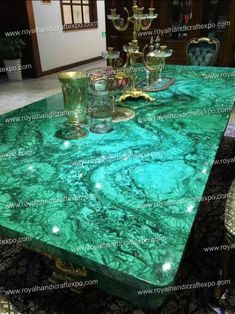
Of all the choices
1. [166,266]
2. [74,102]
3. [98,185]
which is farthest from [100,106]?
[166,266]

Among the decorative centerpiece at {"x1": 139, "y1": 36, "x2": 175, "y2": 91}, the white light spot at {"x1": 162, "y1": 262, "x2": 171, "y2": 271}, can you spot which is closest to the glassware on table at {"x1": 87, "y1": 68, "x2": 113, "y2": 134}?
the decorative centerpiece at {"x1": 139, "y1": 36, "x2": 175, "y2": 91}

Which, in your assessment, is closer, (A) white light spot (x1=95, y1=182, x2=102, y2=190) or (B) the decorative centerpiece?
(A) white light spot (x1=95, y1=182, x2=102, y2=190)

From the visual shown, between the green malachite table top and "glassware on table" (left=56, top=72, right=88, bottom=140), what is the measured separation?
61mm

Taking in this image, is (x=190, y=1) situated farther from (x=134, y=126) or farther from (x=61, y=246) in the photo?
(x=61, y=246)

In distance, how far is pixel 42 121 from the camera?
4.39 ft

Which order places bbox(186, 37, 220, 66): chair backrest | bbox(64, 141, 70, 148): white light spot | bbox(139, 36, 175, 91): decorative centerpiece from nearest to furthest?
1. bbox(64, 141, 70, 148): white light spot
2. bbox(139, 36, 175, 91): decorative centerpiece
3. bbox(186, 37, 220, 66): chair backrest

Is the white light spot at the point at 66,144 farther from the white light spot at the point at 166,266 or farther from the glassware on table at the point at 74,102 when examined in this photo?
the white light spot at the point at 166,266

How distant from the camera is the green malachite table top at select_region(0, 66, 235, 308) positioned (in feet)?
1.98

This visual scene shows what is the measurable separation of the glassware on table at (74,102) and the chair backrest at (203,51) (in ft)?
6.17

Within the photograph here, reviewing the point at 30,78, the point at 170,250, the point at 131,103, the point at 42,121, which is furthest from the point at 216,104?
the point at 30,78

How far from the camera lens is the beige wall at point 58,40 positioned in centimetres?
568

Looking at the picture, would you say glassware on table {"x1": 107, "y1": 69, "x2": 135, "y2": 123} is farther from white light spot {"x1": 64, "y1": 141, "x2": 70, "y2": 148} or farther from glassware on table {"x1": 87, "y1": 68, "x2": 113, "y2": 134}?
white light spot {"x1": 64, "y1": 141, "x2": 70, "y2": 148}

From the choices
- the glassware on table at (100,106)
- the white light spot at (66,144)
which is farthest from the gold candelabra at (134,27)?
the white light spot at (66,144)

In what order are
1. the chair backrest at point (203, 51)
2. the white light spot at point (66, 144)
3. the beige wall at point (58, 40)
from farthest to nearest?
the beige wall at point (58, 40), the chair backrest at point (203, 51), the white light spot at point (66, 144)
